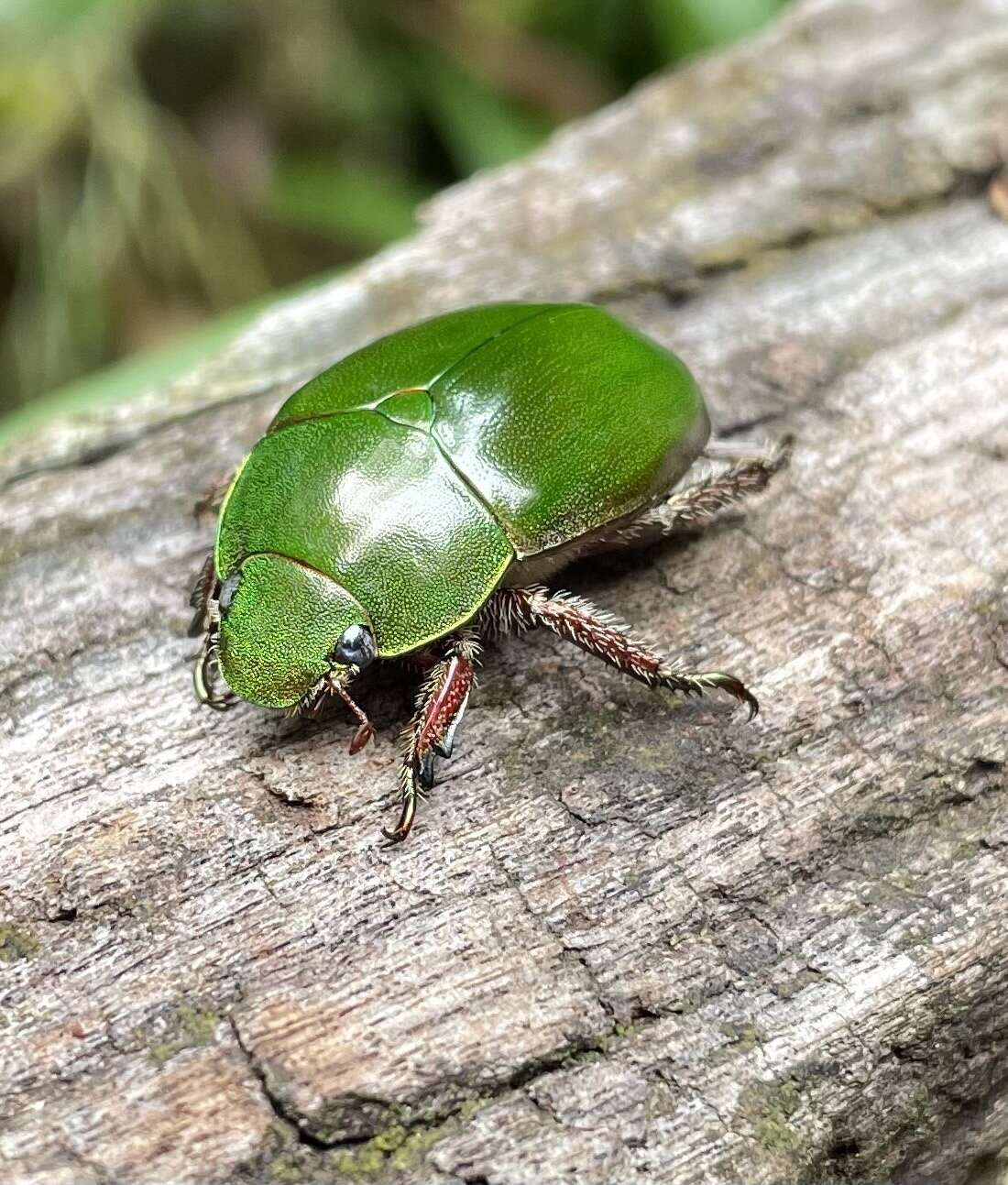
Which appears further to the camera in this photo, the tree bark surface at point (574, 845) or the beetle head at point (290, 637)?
the beetle head at point (290, 637)

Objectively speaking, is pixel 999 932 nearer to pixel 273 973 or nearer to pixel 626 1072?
pixel 626 1072

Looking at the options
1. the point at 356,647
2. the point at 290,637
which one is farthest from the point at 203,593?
the point at 356,647

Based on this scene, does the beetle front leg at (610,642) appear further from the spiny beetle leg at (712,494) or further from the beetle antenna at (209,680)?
the beetle antenna at (209,680)

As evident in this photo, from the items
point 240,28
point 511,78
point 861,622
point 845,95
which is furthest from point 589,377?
point 240,28

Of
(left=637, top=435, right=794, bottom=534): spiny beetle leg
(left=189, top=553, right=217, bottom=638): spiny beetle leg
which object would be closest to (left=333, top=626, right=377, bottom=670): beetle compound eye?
(left=189, top=553, right=217, bottom=638): spiny beetle leg

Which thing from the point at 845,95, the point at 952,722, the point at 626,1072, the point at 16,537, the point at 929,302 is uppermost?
the point at 845,95

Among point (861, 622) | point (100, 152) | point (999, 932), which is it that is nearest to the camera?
point (999, 932)

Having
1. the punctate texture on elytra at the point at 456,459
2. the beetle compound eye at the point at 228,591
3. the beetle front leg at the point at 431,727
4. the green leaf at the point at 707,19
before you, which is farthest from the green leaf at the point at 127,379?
the green leaf at the point at 707,19

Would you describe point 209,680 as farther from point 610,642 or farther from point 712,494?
point 712,494
